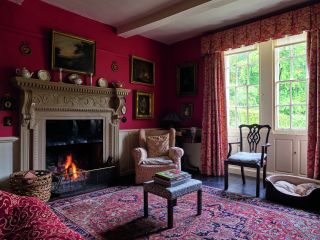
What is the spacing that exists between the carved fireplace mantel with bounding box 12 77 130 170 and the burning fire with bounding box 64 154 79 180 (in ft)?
1.21

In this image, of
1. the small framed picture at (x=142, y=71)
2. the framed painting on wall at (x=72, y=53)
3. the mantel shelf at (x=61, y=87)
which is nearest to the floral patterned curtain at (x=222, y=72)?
the small framed picture at (x=142, y=71)

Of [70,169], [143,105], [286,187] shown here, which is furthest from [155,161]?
[286,187]

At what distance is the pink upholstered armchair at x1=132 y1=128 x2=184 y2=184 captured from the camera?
386 cm

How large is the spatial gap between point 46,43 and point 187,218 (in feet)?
10.5

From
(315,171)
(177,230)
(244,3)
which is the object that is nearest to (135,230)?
(177,230)

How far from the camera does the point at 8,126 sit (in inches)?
124

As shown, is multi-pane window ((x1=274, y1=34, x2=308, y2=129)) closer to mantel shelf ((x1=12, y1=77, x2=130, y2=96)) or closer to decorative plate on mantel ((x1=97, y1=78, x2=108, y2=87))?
mantel shelf ((x1=12, y1=77, x2=130, y2=96))

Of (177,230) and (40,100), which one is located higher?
(40,100)

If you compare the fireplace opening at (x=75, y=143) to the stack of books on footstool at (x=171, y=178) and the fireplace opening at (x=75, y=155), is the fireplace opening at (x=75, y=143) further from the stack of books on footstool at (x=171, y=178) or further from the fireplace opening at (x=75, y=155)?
the stack of books on footstool at (x=171, y=178)

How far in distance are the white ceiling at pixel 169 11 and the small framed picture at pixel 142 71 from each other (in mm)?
593

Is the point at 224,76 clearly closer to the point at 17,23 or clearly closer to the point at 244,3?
the point at 244,3

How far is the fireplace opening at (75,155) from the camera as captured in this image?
3.51 m

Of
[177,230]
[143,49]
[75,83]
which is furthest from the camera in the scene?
[143,49]

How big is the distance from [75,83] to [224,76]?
276cm
